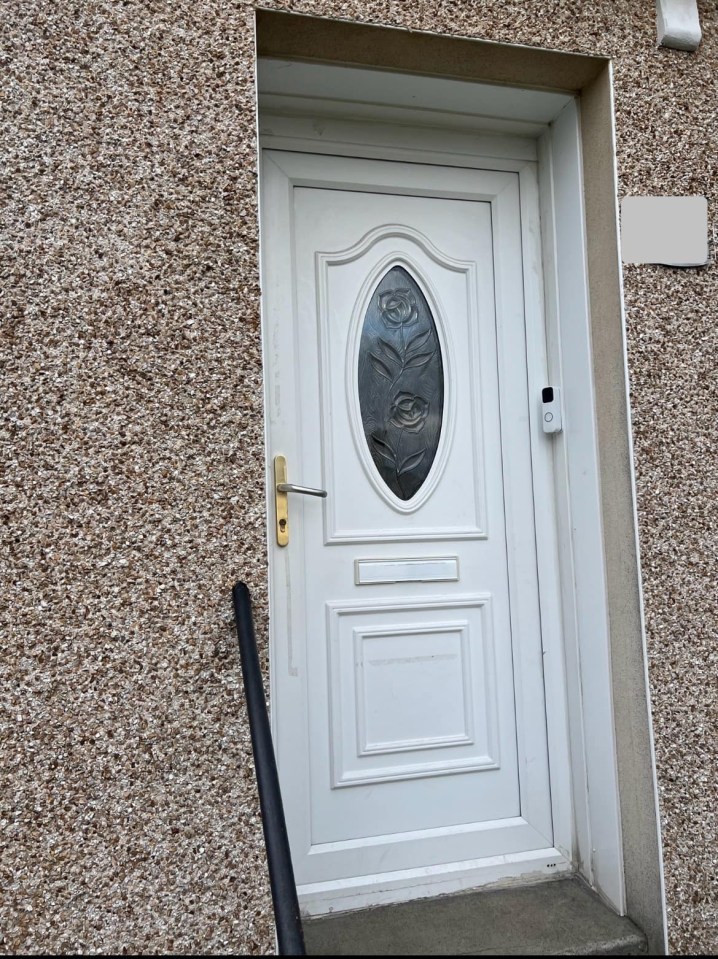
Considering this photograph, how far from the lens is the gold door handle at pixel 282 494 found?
2180mm

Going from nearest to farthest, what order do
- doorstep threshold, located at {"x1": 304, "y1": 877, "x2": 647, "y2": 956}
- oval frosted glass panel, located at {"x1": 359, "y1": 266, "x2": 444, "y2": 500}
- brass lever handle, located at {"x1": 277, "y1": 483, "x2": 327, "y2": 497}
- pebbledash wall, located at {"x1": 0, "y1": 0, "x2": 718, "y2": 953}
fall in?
pebbledash wall, located at {"x1": 0, "y1": 0, "x2": 718, "y2": 953}
doorstep threshold, located at {"x1": 304, "y1": 877, "x2": 647, "y2": 956}
brass lever handle, located at {"x1": 277, "y1": 483, "x2": 327, "y2": 497}
oval frosted glass panel, located at {"x1": 359, "y1": 266, "x2": 444, "y2": 500}

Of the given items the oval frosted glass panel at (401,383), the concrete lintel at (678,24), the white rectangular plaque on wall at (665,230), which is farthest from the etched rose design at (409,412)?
the concrete lintel at (678,24)

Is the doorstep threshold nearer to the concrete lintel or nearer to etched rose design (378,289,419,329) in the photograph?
etched rose design (378,289,419,329)

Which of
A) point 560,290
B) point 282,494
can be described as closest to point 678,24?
point 560,290

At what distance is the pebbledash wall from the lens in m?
1.72

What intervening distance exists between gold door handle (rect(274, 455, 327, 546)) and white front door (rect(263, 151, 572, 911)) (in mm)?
24

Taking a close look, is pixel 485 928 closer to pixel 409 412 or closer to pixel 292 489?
pixel 292 489

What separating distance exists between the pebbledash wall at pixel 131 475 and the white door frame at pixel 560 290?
0.26m

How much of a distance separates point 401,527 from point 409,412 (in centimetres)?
34

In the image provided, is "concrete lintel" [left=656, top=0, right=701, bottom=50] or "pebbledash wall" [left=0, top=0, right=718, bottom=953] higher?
"concrete lintel" [left=656, top=0, right=701, bottom=50]

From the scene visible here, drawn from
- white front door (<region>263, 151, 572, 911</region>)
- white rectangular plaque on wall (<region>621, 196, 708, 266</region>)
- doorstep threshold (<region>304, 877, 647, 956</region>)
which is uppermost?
white rectangular plaque on wall (<region>621, 196, 708, 266</region>)

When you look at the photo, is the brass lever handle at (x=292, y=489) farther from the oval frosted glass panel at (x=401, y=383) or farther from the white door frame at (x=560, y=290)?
the oval frosted glass panel at (x=401, y=383)

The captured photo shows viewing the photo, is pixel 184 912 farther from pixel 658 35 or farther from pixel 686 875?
pixel 658 35

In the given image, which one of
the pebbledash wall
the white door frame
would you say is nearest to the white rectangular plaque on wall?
the white door frame
